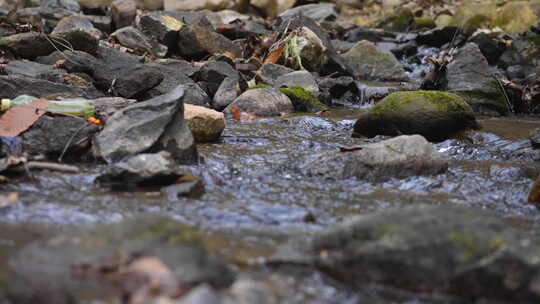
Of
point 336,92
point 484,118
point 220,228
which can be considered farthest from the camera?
point 336,92

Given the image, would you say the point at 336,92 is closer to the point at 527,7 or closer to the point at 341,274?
the point at 341,274

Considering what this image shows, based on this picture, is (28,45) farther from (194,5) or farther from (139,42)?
(194,5)

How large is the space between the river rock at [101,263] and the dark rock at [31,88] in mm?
3291

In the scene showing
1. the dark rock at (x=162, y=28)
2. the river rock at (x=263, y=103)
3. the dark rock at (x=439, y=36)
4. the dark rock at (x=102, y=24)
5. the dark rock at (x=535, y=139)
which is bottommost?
the dark rock at (x=439, y=36)

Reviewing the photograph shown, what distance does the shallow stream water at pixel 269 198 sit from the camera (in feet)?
9.02

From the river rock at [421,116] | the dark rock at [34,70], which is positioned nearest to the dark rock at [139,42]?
the dark rock at [34,70]

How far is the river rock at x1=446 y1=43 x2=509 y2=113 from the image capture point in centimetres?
742

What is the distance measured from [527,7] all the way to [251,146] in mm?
12961

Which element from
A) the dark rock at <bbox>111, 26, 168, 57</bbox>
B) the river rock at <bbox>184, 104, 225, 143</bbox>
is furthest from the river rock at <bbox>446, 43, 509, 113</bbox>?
the dark rock at <bbox>111, 26, 168, 57</bbox>

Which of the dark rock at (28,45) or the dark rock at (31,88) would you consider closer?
the dark rock at (31,88)

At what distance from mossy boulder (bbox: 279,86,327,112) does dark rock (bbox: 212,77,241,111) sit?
60 centimetres

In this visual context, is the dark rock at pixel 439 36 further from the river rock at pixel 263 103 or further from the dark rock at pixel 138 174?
the dark rock at pixel 138 174

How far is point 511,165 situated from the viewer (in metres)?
4.63

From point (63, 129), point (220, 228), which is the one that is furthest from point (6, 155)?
point (220, 228)
